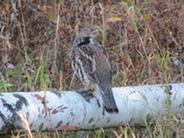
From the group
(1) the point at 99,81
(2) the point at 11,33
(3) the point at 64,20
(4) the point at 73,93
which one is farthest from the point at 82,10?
(4) the point at 73,93

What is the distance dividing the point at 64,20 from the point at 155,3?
1260mm

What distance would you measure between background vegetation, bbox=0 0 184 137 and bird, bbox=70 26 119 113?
0.86m

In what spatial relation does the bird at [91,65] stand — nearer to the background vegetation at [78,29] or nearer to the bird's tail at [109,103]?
the bird's tail at [109,103]

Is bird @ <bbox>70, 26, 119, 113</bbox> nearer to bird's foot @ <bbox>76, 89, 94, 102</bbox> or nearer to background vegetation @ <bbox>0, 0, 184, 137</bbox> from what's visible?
bird's foot @ <bbox>76, 89, 94, 102</bbox>

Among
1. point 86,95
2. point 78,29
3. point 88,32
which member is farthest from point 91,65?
point 78,29

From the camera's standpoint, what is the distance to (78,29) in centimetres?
659

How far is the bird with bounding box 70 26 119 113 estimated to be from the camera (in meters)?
4.64

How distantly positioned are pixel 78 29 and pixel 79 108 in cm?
260

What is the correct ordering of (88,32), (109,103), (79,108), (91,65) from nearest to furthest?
(79,108) → (109,103) → (91,65) → (88,32)

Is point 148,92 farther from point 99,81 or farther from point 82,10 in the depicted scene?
point 82,10

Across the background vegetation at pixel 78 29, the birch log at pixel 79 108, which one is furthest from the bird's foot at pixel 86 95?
the background vegetation at pixel 78 29

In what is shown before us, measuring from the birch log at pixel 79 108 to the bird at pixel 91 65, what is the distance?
134 millimetres

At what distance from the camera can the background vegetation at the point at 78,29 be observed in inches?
242

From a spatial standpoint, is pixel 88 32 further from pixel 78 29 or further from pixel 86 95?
pixel 86 95
